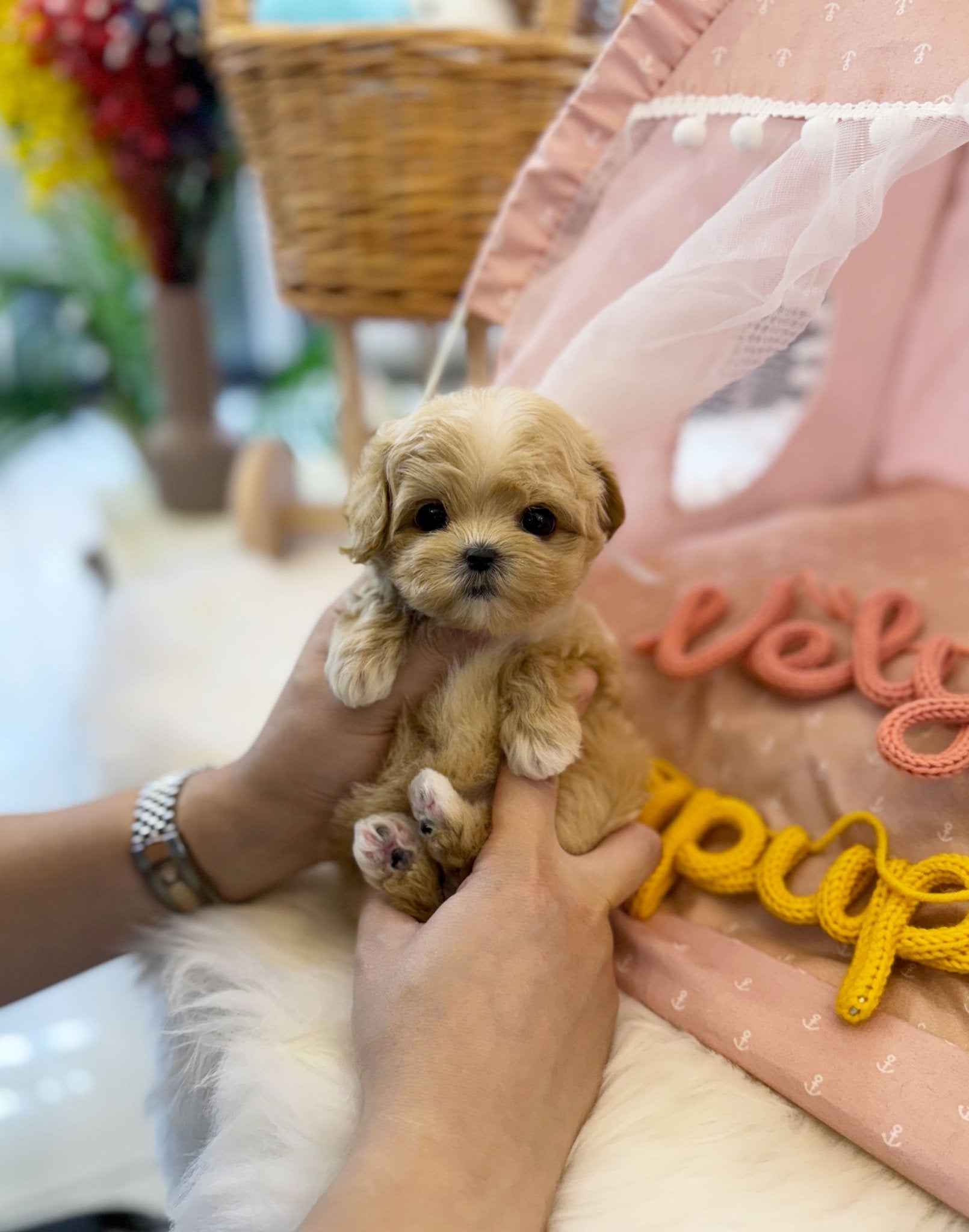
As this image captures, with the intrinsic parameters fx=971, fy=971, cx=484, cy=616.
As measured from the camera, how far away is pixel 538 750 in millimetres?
698

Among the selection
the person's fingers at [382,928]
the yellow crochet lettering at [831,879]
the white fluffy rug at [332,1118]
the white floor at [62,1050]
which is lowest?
the white floor at [62,1050]

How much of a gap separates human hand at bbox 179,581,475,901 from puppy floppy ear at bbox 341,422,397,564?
0.28ft

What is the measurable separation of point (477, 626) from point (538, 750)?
0.10 meters

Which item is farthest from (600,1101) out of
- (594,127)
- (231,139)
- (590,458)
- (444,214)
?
(231,139)

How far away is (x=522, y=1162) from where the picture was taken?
611 millimetres

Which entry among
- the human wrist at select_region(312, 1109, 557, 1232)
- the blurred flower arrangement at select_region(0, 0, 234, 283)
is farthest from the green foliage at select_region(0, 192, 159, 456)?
the human wrist at select_region(312, 1109, 557, 1232)

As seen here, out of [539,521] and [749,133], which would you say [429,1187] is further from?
[749,133]

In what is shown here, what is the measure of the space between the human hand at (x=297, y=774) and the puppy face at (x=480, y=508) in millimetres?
84

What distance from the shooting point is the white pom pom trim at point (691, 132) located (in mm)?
799

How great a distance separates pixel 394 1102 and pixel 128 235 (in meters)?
2.11

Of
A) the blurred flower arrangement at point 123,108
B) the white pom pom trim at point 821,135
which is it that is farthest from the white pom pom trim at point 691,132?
the blurred flower arrangement at point 123,108

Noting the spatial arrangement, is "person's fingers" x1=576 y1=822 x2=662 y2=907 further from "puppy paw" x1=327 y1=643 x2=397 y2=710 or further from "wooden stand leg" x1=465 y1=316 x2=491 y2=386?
"wooden stand leg" x1=465 y1=316 x2=491 y2=386

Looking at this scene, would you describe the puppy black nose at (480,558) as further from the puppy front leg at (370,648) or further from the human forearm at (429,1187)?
the human forearm at (429,1187)

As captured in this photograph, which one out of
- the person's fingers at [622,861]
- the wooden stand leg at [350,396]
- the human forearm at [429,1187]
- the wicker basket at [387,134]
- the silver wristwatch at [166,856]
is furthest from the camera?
the wooden stand leg at [350,396]
